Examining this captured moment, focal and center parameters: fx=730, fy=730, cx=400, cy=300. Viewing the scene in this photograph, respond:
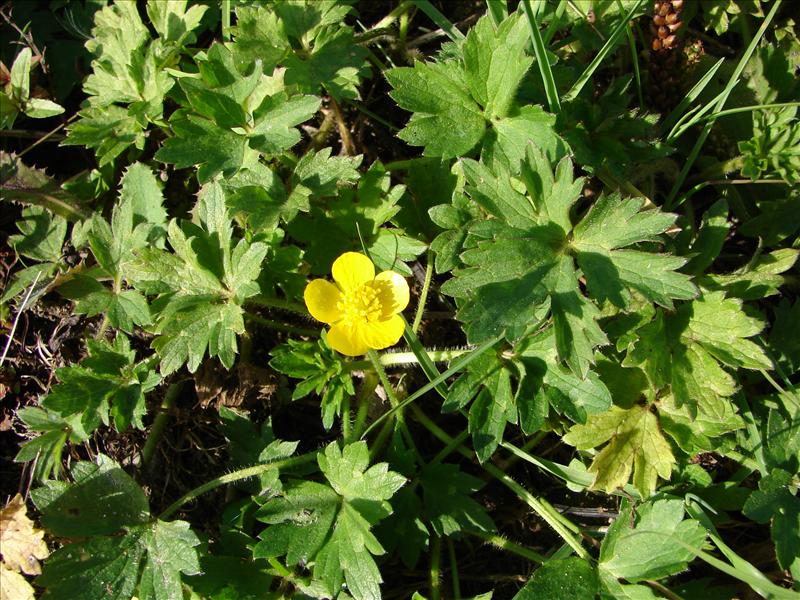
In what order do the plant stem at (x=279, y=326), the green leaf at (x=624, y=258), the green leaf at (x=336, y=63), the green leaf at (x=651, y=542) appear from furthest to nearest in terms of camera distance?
the plant stem at (x=279, y=326) → the green leaf at (x=336, y=63) → the green leaf at (x=651, y=542) → the green leaf at (x=624, y=258)

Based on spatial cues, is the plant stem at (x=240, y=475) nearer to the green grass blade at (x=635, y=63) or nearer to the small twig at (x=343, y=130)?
the small twig at (x=343, y=130)

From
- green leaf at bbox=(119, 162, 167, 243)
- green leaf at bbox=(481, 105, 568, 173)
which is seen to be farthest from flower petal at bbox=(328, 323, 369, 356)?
green leaf at bbox=(119, 162, 167, 243)

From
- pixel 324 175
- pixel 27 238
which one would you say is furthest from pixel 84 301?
pixel 324 175

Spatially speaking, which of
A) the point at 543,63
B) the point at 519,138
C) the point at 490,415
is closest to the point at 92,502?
the point at 490,415

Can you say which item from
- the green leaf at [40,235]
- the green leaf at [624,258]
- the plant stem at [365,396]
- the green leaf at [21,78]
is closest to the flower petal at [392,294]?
the plant stem at [365,396]

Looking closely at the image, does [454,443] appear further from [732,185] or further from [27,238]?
[27,238]

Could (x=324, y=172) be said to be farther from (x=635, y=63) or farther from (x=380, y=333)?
(x=635, y=63)

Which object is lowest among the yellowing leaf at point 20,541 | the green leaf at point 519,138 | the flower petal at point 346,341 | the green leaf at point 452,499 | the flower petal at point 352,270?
the yellowing leaf at point 20,541
